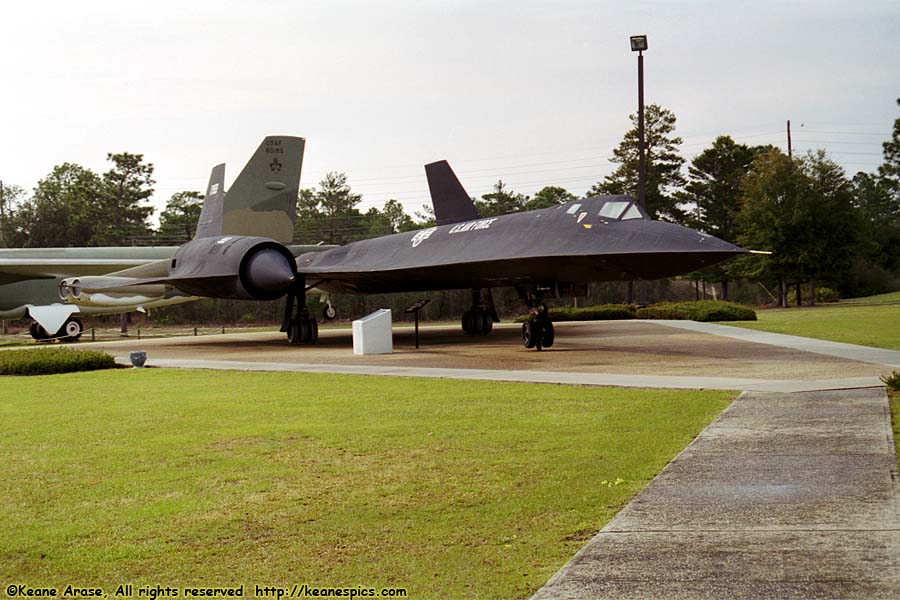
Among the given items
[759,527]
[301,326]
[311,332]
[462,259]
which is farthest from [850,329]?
[759,527]

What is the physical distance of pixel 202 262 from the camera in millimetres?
23781

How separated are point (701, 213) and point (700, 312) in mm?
31566

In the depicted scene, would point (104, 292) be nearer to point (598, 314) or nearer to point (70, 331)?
point (70, 331)

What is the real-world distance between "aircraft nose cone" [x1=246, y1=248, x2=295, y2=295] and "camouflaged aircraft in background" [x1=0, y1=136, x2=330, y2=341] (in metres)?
0.02

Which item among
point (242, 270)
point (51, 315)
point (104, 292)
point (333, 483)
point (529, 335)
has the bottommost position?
point (333, 483)

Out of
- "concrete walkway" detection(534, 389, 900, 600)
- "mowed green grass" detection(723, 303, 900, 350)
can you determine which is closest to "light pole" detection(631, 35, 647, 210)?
"mowed green grass" detection(723, 303, 900, 350)

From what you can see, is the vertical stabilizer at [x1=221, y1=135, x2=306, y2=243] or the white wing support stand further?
the white wing support stand

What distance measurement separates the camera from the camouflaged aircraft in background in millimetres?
23188

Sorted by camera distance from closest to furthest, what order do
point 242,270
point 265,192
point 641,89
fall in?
point 242,270, point 265,192, point 641,89

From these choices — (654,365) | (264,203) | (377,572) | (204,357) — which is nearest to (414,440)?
(377,572)

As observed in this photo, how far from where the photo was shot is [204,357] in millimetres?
20156

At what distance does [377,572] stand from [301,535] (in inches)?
33.3

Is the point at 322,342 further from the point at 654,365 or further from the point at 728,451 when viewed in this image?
the point at 728,451

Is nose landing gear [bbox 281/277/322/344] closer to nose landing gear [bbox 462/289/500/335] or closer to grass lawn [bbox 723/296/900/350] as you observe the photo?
nose landing gear [bbox 462/289/500/335]
